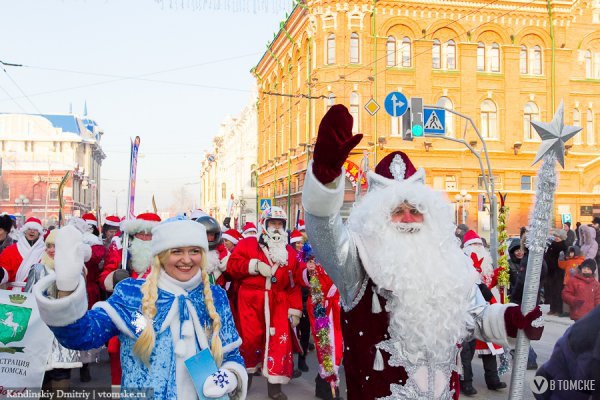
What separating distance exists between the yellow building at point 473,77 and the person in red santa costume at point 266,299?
926 inches

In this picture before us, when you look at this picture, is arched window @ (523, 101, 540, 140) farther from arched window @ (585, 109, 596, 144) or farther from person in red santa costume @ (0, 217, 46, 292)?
person in red santa costume @ (0, 217, 46, 292)

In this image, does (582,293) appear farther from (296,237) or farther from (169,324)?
(169,324)

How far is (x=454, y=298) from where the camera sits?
3.34 metres

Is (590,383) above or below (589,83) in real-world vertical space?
below

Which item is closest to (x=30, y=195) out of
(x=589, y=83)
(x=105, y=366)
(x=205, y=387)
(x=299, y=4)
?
(x=299, y=4)

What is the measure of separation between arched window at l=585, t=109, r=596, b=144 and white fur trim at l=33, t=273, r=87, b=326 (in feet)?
115

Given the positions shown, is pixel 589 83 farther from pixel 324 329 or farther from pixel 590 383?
pixel 590 383

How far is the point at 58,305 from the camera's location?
2.72 m

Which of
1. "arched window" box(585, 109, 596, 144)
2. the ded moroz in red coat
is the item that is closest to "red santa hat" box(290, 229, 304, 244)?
the ded moroz in red coat

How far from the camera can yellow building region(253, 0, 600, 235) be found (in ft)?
104

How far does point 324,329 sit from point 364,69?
26127 millimetres

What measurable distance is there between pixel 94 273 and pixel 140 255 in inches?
88.8
